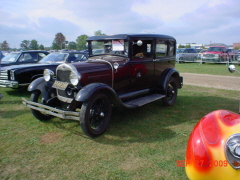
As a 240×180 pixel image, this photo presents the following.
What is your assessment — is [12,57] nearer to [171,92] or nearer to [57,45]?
[171,92]

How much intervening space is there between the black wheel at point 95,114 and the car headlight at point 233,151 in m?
2.29

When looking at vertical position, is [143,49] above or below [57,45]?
below

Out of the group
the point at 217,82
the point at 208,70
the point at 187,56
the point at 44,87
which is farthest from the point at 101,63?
the point at 187,56

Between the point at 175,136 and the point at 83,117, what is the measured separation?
5.47ft

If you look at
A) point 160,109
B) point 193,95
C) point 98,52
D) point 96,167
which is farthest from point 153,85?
point 96,167

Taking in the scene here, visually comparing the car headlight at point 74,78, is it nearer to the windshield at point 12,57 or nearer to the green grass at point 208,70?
the windshield at point 12,57

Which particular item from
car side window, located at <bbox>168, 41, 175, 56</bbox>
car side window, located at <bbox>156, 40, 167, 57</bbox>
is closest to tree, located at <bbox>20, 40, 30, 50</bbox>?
car side window, located at <bbox>168, 41, 175, 56</bbox>

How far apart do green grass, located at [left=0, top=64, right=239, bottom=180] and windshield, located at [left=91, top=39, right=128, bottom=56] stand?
1.48 metres

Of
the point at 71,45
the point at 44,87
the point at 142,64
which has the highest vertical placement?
the point at 71,45

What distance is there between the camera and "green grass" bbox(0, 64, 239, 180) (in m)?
2.73

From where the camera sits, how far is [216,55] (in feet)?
62.5

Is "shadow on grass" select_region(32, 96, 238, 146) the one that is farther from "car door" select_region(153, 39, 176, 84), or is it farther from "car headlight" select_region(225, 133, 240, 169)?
"car headlight" select_region(225, 133, 240, 169)

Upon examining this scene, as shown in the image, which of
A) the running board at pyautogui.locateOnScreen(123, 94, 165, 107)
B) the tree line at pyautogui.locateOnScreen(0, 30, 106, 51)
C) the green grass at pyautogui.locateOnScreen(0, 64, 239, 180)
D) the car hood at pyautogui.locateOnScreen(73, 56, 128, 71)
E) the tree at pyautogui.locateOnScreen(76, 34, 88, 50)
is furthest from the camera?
the tree at pyautogui.locateOnScreen(76, 34, 88, 50)

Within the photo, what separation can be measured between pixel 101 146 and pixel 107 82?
4.62ft
